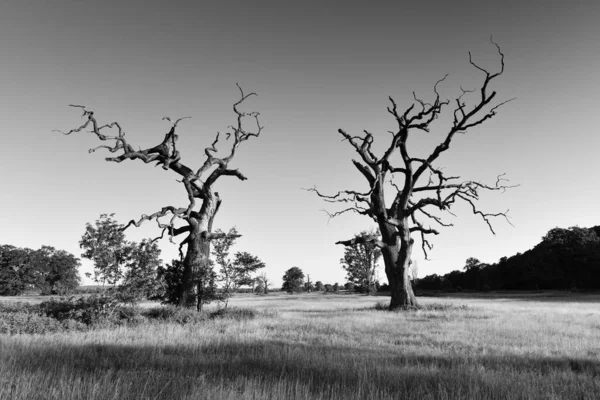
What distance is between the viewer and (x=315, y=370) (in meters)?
6.21

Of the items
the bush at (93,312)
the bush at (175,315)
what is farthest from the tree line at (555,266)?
the bush at (93,312)

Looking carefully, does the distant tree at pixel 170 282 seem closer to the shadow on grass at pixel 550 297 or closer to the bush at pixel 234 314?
→ the bush at pixel 234 314

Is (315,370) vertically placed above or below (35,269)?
below

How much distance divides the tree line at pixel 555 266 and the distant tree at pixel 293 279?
51.1 metres

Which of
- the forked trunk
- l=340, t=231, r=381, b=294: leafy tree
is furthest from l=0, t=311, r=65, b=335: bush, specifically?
l=340, t=231, r=381, b=294: leafy tree

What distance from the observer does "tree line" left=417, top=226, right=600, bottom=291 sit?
2378 inches

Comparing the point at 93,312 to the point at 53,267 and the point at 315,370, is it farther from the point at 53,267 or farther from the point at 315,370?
the point at 53,267

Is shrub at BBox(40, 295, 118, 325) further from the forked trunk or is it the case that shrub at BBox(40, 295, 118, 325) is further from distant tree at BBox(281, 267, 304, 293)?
distant tree at BBox(281, 267, 304, 293)

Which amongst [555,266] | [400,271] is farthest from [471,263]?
[400,271]

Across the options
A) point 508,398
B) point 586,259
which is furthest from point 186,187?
point 586,259

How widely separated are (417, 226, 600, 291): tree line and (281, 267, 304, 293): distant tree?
168 ft

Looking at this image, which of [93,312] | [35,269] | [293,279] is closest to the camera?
[93,312]

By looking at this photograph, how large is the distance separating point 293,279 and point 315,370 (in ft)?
375

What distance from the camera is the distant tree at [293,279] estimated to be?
4418 inches
